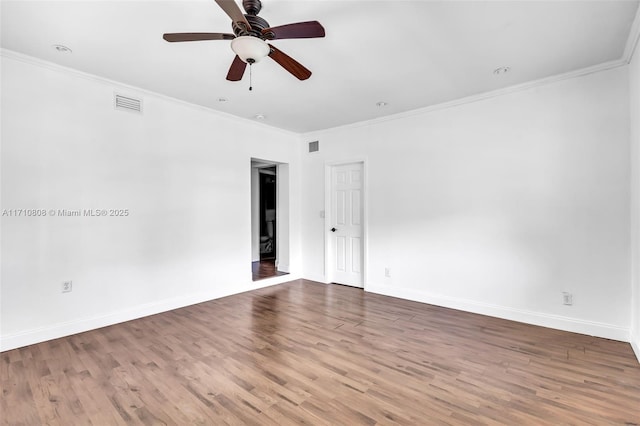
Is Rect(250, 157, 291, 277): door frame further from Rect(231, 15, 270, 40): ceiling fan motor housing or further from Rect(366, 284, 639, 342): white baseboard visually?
Rect(231, 15, 270, 40): ceiling fan motor housing

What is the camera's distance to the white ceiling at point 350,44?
2174mm

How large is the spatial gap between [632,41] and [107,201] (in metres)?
5.28

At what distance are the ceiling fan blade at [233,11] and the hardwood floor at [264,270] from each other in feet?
13.7

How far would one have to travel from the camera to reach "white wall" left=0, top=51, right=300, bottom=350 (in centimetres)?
288

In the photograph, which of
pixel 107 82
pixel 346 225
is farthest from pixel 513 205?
pixel 107 82

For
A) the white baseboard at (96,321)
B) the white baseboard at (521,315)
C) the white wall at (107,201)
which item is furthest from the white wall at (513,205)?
the white baseboard at (96,321)

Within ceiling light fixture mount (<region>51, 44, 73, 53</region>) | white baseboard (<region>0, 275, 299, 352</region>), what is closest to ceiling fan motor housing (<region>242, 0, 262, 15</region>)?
ceiling light fixture mount (<region>51, 44, 73, 53</region>)

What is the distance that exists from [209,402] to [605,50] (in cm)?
438

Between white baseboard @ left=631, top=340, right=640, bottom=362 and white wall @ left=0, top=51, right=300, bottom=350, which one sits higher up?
white wall @ left=0, top=51, right=300, bottom=350

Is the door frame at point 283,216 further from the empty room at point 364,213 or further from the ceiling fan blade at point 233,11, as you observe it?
the ceiling fan blade at point 233,11

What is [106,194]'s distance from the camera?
134 inches

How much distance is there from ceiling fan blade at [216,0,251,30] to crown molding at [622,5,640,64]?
279cm

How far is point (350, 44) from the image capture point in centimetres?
263

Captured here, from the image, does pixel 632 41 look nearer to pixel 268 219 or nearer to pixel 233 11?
pixel 233 11
